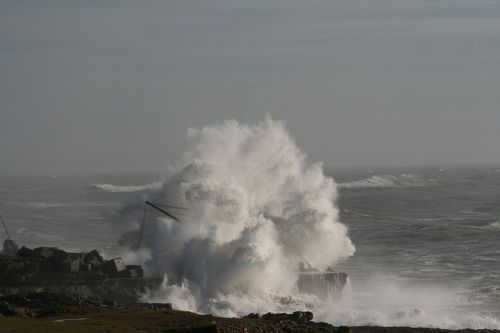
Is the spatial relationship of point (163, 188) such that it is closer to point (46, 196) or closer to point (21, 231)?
point (21, 231)

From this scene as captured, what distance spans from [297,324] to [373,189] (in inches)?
4523

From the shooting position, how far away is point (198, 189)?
4916 cm

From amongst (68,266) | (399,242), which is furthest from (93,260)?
(399,242)

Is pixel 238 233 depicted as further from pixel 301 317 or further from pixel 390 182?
pixel 390 182

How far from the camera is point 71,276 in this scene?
38781 mm

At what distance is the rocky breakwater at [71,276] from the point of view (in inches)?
1495

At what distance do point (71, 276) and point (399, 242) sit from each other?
3241cm

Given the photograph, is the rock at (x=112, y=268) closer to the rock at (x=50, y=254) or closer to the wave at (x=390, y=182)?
the rock at (x=50, y=254)

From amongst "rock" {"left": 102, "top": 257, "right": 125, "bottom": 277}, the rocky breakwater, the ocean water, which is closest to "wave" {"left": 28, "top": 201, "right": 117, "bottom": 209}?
the ocean water

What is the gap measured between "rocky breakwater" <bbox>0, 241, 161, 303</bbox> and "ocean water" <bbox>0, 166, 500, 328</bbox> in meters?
7.52

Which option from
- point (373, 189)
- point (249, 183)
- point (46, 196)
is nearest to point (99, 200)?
point (46, 196)

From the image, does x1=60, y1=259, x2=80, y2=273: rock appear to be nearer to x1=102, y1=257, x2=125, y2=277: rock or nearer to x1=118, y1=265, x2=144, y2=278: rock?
x1=102, y1=257, x2=125, y2=277: rock

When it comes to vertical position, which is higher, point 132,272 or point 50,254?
point 50,254

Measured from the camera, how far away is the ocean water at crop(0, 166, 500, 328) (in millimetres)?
39734
